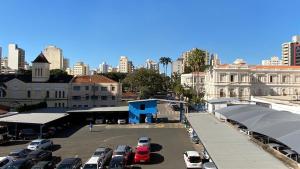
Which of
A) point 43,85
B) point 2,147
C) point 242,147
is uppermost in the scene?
point 43,85

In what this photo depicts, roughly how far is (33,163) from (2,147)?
12672 millimetres

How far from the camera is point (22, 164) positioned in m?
26.2

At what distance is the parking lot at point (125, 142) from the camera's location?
32.5m

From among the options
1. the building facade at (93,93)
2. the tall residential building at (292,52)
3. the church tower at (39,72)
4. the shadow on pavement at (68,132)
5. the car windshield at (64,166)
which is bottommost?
the shadow on pavement at (68,132)

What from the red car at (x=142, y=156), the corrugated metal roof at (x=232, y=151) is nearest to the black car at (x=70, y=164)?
the red car at (x=142, y=156)

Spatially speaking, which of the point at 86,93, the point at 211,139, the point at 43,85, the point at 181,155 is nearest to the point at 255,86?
the point at 86,93

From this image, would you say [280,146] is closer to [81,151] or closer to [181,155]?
[181,155]

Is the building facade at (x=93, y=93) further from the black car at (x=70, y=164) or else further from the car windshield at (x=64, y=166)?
the car windshield at (x=64, y=166)

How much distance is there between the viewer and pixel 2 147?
127 feet

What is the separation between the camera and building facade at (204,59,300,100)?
8531cm

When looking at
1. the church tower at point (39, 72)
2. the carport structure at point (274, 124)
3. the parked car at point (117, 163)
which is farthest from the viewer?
the church tower at point (39, 72)

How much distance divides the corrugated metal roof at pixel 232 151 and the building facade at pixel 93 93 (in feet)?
150

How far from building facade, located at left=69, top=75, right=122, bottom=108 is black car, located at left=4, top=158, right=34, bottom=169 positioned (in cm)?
4871

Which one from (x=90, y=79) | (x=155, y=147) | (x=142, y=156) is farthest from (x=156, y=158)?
(x=90, y=79)
